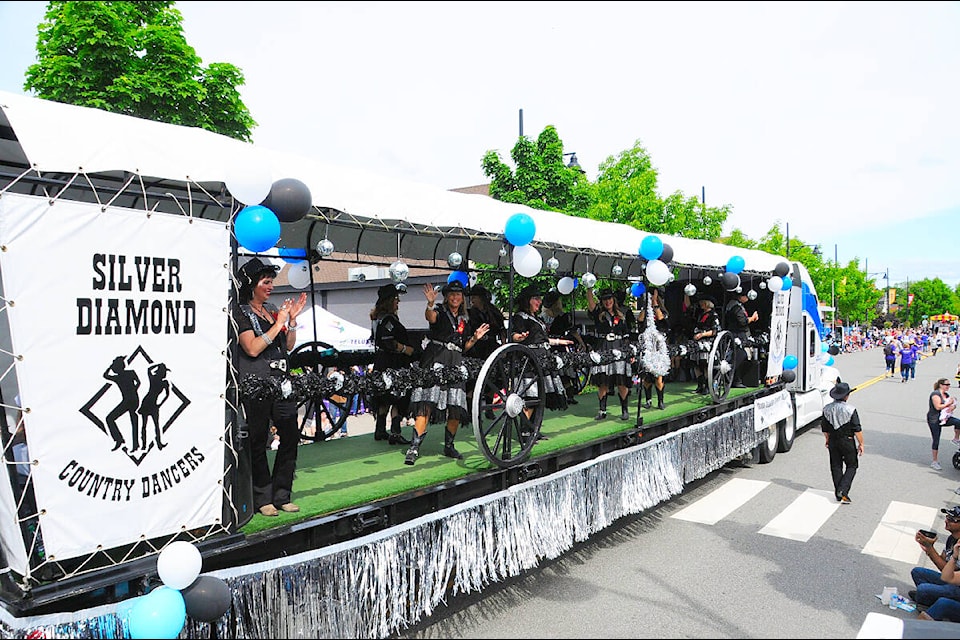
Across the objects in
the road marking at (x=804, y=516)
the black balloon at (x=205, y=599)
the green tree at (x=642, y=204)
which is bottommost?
the road marking at (x=804, y=516)

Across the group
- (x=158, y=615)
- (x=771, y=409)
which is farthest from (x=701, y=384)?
(x=158, y=615)

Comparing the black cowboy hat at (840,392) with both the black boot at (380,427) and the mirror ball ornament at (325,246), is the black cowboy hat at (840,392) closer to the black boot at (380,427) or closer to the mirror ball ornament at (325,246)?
the black boot at (380,427)

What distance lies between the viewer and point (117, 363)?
2799 mm

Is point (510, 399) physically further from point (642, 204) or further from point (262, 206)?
point (642, 204)

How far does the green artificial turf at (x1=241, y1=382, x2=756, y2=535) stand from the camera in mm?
4016

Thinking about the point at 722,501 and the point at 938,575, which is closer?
the point at 938,575

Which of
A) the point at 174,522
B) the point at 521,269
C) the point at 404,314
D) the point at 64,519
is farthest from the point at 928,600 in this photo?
the point at 404,314

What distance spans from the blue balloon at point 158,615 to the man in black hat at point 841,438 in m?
7.19

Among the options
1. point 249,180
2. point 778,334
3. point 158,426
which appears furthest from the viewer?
point 778,334

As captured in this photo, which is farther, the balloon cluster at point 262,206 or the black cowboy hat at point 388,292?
the black cowboy hat at point 388,292

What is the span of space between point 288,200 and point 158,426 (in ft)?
4.46

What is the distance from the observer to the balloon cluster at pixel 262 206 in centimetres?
316

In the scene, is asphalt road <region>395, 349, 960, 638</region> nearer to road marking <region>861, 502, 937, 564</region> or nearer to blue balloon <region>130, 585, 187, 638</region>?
road marking <region>861, 502, 937, 564</region>

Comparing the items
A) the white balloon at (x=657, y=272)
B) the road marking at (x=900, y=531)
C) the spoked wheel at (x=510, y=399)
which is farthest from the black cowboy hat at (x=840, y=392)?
the spoked wheel at (x=510, y=399)
